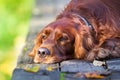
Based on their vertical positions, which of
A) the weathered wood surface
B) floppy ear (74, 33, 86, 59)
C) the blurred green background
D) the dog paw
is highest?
the blurred green background

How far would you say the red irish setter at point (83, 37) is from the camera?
16.2 ft

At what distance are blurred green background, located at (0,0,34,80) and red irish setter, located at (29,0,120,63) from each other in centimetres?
37

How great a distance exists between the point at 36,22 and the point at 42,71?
2272mm

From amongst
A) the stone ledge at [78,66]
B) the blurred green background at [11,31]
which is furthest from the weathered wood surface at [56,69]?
the blurred green background at [11,31]

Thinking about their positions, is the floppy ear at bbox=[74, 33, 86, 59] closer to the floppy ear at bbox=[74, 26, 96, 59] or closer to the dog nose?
the floppy ear at bbox=[74, 26, 96, 59]

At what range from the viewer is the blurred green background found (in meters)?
5.44

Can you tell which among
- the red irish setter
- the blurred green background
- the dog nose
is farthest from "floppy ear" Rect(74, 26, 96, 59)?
the blurred green background

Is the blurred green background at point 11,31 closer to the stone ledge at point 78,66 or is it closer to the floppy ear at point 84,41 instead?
the stone ledge at point 78,66

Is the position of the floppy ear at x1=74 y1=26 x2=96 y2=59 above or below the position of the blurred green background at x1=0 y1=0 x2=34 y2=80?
below

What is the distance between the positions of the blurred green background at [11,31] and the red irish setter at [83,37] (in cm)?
37

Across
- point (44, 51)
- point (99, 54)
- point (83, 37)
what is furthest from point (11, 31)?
point (99, 54)

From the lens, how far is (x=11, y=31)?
569 centimetres

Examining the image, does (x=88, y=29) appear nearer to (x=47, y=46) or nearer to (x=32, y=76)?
(x=47, y=46)

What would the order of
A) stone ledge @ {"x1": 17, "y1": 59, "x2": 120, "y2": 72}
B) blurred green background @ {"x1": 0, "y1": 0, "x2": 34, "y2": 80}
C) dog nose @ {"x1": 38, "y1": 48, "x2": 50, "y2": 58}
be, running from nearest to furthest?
stone ledge @ {"x1": 17, "y1": 59, "x2": 120, "y2": 72}, dog nose @ {"x1": 38, "y1": 48, "x2": 50, "y2": 58}, blurred green background @ {"x1": 0, "y1": 0, "x2": 34, "y2": 80}
